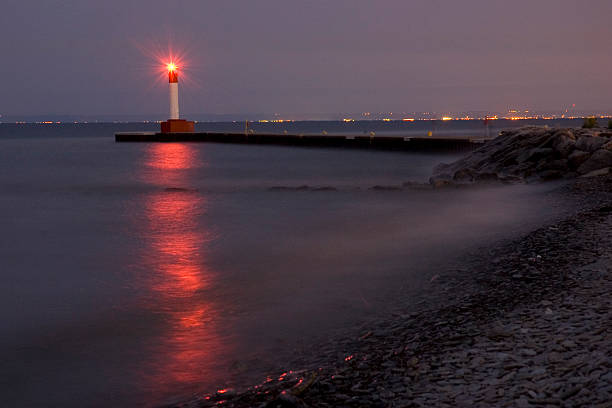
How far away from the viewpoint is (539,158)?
2041cm

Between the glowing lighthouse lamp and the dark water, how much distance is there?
39381mm

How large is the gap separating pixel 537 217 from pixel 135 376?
9528mm

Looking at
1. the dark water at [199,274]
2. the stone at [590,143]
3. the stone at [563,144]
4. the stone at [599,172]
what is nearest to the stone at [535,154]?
the stone at [563,144]

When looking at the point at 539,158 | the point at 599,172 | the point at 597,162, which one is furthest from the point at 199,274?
the point at 539,158

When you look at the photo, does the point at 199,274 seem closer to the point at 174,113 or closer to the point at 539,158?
the point at 539,158

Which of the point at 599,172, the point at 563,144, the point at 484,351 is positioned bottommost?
the point at 484,351

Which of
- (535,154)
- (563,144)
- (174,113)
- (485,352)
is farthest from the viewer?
(174,113)

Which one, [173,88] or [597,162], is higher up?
[173,88]

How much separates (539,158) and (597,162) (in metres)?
3.22

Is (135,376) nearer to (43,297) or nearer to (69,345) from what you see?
(69,345)

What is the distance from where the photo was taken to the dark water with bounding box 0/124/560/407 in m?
5.55

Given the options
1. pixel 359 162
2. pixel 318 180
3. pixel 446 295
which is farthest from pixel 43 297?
pixel 359 162

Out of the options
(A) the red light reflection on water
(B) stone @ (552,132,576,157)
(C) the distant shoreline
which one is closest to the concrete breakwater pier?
(B) stone @ (552,132,576,157)

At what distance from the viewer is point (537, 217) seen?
1240 centimetres
